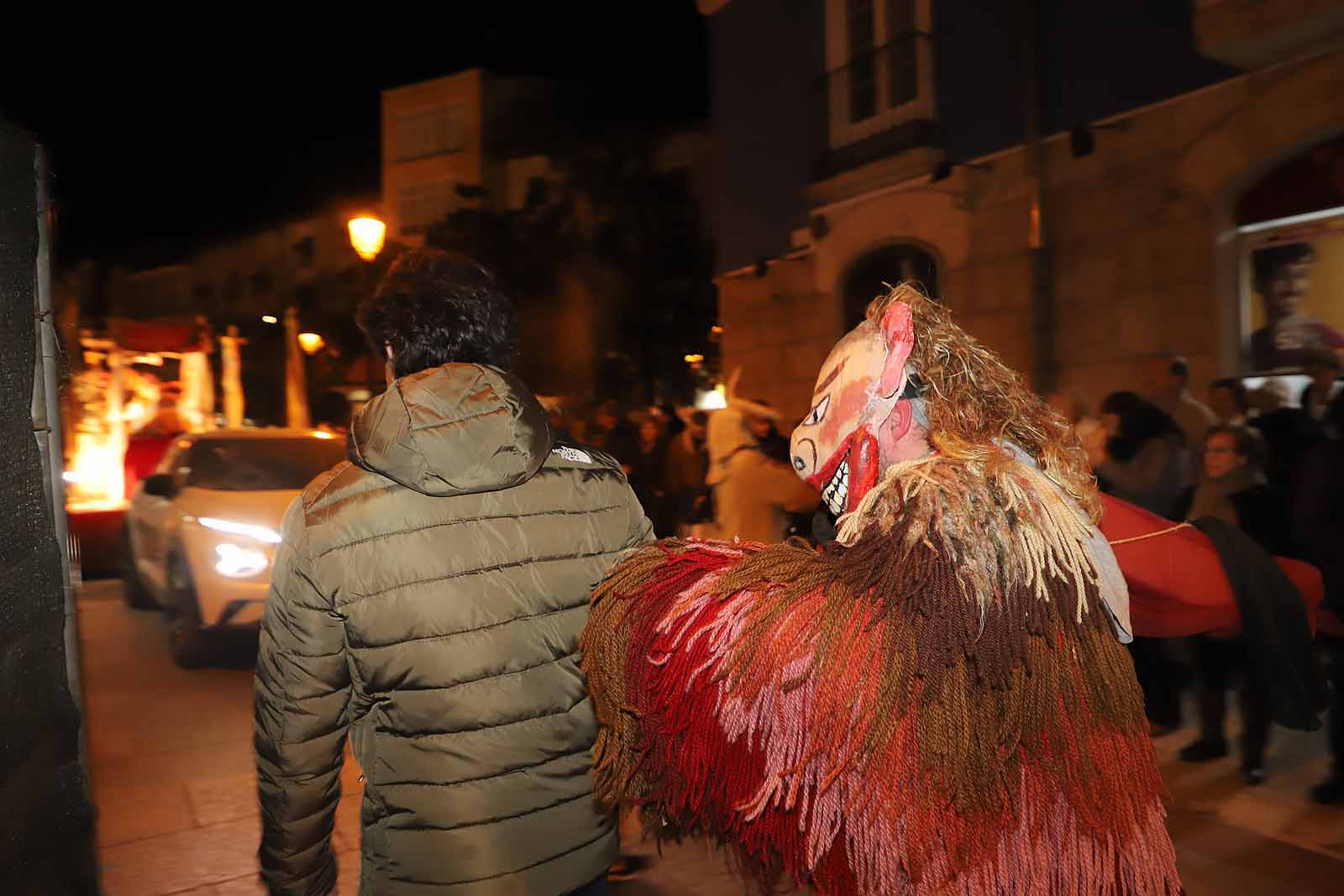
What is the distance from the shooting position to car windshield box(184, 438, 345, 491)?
7168mm

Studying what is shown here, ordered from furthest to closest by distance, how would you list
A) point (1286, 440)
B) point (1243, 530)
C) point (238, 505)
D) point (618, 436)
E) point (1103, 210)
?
point (618, 436) → point (1103, 210) → point (238, 505) → point (1286, 440) → point (1243, 530)

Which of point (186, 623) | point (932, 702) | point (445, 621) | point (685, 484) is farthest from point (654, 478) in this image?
point (932, 702)

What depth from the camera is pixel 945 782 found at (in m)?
1.21

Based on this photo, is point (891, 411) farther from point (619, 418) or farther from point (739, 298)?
point (739, 298)

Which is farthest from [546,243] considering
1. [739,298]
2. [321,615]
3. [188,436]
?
[321,615]

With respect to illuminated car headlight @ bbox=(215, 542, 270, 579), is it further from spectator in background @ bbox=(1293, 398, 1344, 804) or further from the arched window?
the arched window

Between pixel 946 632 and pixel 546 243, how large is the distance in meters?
18.7

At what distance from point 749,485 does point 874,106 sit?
674 centimetres

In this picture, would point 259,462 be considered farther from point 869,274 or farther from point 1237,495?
point 869,274

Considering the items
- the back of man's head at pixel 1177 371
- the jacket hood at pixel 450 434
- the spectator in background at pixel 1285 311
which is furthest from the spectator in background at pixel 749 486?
the jacket hood at pixel 450 434

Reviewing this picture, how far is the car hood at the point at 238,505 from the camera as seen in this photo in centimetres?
666

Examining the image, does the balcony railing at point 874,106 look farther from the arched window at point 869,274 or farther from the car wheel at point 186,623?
the car wheel at point 186,623

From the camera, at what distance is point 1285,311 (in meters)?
7.78

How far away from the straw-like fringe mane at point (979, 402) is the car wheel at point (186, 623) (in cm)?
637
